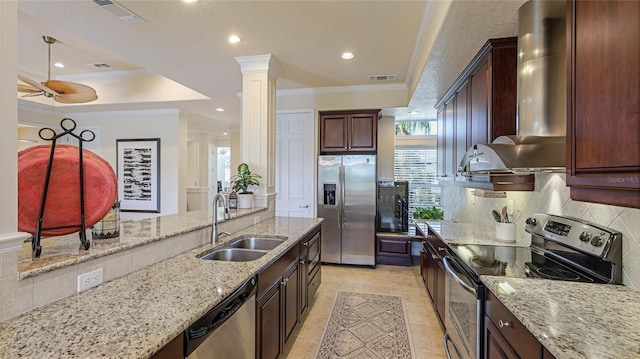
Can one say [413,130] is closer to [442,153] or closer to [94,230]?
[442,153]

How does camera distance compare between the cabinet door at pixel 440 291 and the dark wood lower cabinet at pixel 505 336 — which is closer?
the dark wood lower cabinet at pixel 505 336

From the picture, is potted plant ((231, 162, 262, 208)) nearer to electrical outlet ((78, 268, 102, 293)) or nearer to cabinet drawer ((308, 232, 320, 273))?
cabinet drawer ((308, 232, 320, 273))

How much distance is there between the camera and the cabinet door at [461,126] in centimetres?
291

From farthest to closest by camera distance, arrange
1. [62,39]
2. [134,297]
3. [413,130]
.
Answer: [413,130] → [62,39] → [134,297]

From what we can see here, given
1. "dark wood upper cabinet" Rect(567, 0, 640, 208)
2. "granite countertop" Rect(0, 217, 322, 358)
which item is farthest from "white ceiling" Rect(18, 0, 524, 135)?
"granite countertop" Rect(0, 217, 322, 358)

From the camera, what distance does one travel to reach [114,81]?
4.95 metres

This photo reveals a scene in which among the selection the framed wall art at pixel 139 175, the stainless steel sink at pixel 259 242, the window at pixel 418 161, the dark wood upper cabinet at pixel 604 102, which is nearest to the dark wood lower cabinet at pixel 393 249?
the window at pixel 418 161

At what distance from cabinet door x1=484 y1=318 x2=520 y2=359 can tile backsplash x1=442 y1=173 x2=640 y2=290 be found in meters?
0.66

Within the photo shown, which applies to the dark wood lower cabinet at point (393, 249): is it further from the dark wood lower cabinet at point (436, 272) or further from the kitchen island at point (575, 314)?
the kitchen island at point (575, 314)

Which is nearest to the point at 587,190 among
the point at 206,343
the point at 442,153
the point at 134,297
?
the point at 206,343

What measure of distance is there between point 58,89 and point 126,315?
3269mm

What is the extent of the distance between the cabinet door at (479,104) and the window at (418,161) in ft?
8.00

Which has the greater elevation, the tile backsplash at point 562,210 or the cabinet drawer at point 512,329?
the tile backsplash at point 562,210

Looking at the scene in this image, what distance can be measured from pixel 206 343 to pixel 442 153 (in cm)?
358
